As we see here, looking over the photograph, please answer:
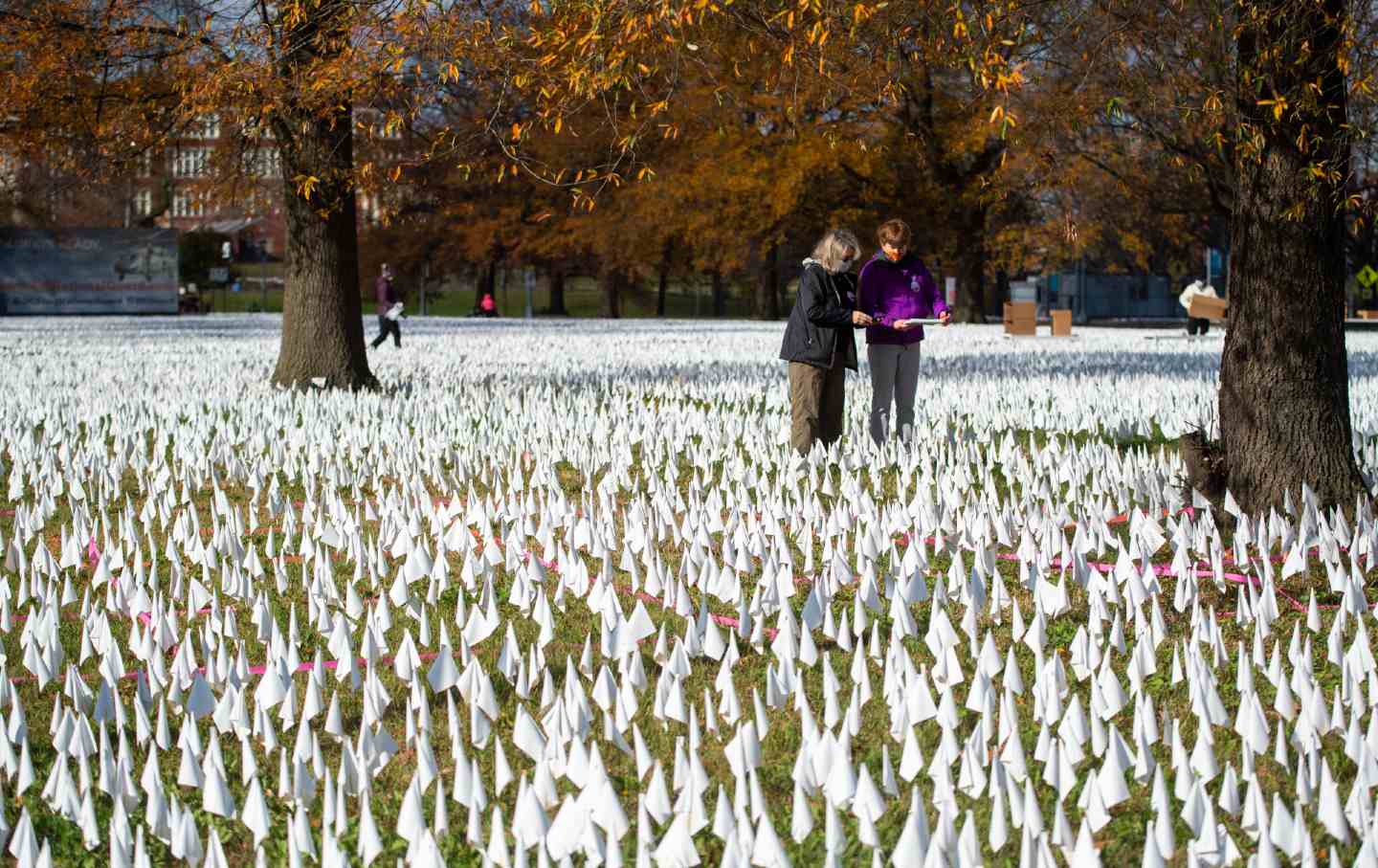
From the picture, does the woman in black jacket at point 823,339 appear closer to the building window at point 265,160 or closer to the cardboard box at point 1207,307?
the building window at point 265,160

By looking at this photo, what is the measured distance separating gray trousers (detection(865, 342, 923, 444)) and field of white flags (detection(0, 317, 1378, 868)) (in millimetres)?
217

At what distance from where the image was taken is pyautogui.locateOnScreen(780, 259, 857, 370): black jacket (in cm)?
909

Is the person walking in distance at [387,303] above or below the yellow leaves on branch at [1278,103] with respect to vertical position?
below

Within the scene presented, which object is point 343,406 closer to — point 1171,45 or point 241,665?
point 1171,45

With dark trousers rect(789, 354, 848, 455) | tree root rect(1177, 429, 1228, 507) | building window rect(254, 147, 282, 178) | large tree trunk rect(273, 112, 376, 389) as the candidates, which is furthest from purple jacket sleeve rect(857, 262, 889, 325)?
building window rect(254, 147, 282, 178)

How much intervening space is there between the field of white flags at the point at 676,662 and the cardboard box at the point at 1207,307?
24.1 metres

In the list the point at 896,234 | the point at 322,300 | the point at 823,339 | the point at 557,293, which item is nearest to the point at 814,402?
the point at 823,339

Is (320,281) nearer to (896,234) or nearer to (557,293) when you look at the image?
(896,234)

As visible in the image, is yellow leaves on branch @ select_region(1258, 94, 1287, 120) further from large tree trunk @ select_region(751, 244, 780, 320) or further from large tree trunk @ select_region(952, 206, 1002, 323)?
large tree trunk @ select_region(751, 244, 780, 320)

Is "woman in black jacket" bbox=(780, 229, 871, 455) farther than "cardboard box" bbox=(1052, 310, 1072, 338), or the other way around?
"cardboard box" bbox=(1052, 310, 1072, 338)

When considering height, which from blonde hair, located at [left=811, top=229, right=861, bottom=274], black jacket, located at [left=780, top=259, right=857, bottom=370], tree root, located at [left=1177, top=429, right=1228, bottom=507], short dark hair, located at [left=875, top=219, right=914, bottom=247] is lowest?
tree root, located at [left=1177, top=429, right=1228, bottom=507]

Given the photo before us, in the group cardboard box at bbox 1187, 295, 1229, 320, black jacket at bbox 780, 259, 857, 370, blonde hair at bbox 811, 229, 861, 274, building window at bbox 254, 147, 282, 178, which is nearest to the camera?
blonde hair at bbox 811, 229, 861, 274

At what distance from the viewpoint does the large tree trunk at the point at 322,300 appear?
52.2 feet

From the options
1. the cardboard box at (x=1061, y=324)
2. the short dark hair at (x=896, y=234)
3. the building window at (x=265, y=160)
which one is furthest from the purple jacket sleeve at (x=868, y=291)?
the cardboard box at (x=1061, y=324)
